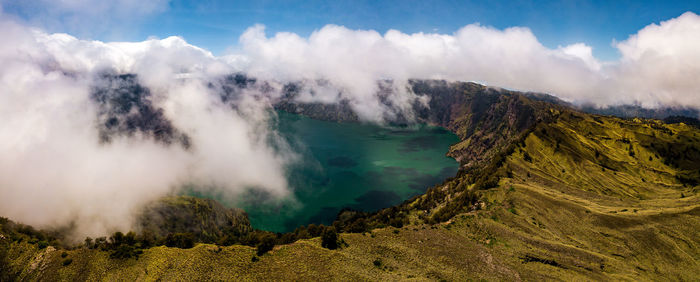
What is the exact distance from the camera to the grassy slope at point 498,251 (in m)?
54.8

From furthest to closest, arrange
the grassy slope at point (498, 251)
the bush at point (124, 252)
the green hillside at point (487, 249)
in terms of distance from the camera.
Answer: the bush at point (124, 252) < the green hillside at point (487, 249) < the grassy slope at point (498, 251)

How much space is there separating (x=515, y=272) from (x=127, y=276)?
81.4 m

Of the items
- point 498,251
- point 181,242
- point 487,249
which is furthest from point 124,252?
point 498,251

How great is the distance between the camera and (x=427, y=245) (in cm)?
6794

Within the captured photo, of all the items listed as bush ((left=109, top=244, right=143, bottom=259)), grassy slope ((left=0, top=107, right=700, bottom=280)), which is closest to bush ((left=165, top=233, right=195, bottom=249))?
bush ((left=109, top=244, right=143, bottom=259))

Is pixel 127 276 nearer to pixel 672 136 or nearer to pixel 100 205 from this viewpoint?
pixel 100 205

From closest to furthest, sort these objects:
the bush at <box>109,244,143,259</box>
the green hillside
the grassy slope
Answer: the grassy slope, the green hillside, the bush at <box>109,244,143,259</box>

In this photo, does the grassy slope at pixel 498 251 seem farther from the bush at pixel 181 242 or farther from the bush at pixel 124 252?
the bush at pixel 181 242

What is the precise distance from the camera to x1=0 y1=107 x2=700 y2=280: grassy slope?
54.8 metres

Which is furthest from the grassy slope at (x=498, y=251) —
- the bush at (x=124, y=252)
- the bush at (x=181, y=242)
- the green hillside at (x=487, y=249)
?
the bush at (x=181, y=242)

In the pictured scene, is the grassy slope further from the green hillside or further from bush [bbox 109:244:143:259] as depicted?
bush [bbox 109:244:143:259]

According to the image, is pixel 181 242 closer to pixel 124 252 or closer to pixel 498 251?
pixel 124 252

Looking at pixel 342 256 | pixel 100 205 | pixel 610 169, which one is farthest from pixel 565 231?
pixel 100 205

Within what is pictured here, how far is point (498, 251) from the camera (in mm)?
70500
